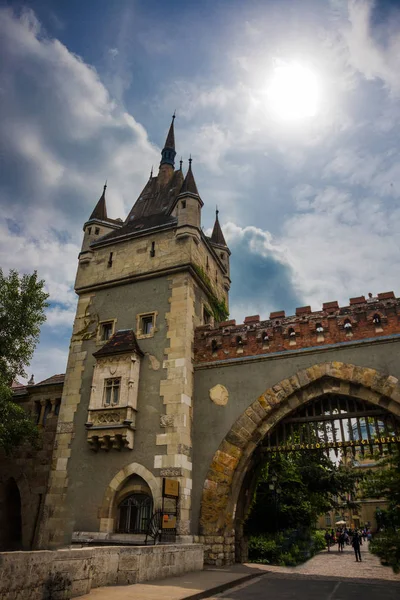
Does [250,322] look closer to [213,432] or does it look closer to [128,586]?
[213,432]

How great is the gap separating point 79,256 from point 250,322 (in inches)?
328

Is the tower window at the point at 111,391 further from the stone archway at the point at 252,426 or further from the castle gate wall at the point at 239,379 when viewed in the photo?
the stone archway at the point at 252,426

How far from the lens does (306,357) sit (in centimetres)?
1378

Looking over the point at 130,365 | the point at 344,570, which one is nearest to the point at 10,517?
the point at 130,365

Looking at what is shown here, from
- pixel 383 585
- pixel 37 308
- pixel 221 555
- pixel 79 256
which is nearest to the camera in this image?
pixel 383 585

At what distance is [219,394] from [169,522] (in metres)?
4.20

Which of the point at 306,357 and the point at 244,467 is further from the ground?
the point at 306,357

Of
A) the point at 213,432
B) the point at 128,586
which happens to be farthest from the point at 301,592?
the point at 213,432

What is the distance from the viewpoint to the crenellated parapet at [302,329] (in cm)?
1337

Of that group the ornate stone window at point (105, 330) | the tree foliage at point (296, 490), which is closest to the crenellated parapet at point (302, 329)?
the ornate stone window at point (105, 330)

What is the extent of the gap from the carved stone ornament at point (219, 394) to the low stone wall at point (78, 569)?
487 cm

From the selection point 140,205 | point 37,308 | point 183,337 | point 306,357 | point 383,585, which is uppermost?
point 140,205

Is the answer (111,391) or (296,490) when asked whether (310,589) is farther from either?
(296,490)

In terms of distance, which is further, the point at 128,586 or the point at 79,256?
the point at 79,256
